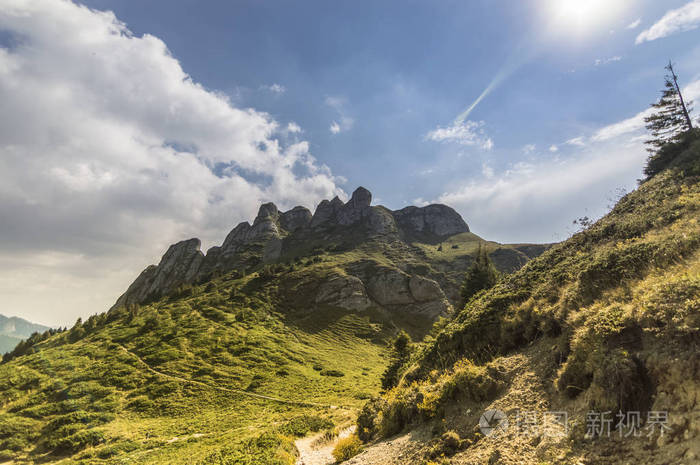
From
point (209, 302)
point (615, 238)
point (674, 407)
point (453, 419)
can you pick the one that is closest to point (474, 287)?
point (615, 238)

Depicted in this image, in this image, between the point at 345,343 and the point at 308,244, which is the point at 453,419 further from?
the point at 308,244

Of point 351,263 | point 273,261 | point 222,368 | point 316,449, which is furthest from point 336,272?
point 316,449

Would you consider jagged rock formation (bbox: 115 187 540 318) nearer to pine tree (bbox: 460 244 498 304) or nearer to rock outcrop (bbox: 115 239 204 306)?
rock outcrop (bbox: 115 239 204 306)

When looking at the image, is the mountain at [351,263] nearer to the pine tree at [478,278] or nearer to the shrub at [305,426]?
the pine tree at [478,278]

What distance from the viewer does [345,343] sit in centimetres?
7475

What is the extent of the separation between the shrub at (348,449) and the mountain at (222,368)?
3700 millimetres

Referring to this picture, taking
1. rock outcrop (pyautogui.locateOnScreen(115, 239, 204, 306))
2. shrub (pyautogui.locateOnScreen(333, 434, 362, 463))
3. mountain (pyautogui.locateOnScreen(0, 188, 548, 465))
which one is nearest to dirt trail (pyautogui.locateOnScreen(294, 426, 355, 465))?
mountain (pyautogui.locateOnScreen(0, 188, 548, 465))

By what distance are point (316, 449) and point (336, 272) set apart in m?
87.4

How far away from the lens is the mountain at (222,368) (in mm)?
28297

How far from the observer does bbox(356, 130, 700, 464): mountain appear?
241 inches

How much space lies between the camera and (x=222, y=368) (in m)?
50.4

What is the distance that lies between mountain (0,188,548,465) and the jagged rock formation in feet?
2.57

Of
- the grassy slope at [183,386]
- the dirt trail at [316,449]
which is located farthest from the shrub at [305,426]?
the dirt trail at [316,449]

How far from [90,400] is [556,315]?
55.9 metres
